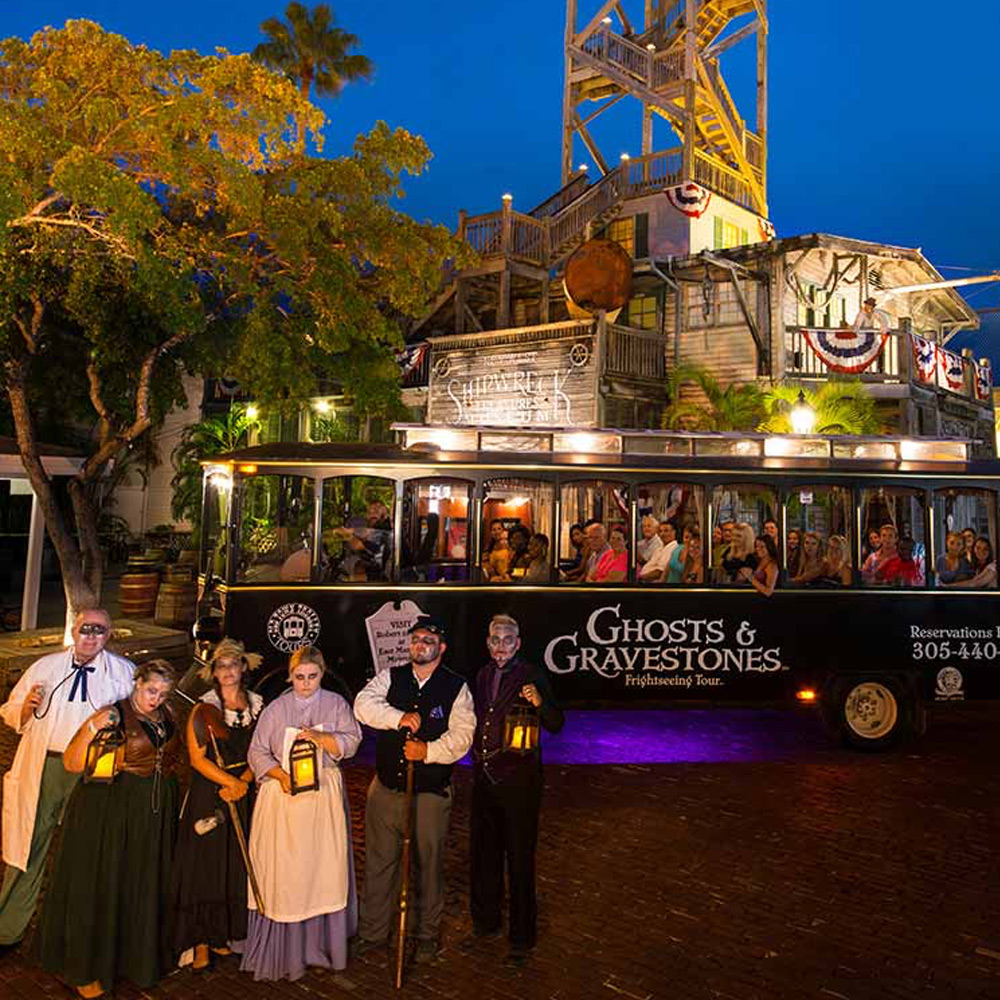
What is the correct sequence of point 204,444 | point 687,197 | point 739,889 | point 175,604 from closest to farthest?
point 739,889
point 175,604
point 687,197
point 204,444

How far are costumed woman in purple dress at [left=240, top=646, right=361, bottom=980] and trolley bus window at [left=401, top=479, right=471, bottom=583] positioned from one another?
3.88 metres

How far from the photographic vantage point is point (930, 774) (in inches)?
300

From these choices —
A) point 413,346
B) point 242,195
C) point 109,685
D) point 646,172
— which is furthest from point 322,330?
point 646,172

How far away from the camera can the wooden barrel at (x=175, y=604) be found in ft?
47.0

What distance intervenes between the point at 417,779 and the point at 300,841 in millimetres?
660

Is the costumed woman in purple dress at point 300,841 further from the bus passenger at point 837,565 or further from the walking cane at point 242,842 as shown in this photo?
the bus passenger at point 837,565

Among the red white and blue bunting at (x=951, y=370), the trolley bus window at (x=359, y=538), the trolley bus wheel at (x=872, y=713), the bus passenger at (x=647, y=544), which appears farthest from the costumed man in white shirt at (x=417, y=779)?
the red white and blue bunting at (x=951, y=370)

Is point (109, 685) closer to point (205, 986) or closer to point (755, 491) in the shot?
point (205, 986)

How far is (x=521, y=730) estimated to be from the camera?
14.0 ft

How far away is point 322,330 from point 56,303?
14.0 ft

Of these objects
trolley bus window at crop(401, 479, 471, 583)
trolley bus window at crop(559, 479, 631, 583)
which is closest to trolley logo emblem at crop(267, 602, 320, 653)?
trolley bus window at crop(401, 479, 471, 583)

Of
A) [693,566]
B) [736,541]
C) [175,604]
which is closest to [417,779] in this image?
[693,566]

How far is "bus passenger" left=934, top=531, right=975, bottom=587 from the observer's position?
8469mm

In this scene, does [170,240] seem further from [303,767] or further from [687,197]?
[687,197]
